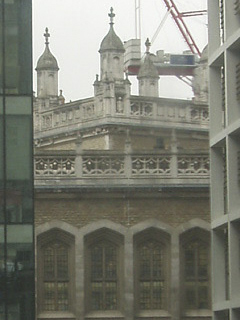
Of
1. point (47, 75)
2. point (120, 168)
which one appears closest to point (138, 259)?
point (120, 168)

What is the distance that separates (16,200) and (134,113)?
19.9m

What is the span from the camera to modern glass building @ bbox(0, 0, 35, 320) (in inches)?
1299

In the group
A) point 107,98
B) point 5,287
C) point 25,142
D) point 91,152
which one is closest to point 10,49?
point 25,142

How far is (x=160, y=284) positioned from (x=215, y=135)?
7852 mm

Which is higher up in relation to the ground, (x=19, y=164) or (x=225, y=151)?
(x=225, y=151)

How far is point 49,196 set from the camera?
4391cm

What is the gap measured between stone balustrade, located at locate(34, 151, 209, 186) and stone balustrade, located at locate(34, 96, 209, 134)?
25.6 feet

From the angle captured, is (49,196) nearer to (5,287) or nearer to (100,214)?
(100,214)

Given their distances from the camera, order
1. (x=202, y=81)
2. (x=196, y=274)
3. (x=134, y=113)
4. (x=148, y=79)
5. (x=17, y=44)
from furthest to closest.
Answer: (x=202, y=81) < (x=148, y=79) < (x=134, y=113) < (x=196, y=274) < (x=17, y=44)

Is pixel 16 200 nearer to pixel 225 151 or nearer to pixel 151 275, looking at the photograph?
pixel 225 151

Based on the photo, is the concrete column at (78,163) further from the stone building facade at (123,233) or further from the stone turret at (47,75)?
the stone turret at (47,75)

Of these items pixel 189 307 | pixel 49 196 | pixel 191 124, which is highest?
pixel 191 124

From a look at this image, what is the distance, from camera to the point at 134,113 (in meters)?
52.7

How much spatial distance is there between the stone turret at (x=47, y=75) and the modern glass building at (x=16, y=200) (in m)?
23.6
